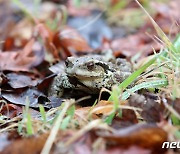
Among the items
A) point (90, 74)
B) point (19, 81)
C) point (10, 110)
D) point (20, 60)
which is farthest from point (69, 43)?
point (10, 110)

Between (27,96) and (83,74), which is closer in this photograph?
(83,74)

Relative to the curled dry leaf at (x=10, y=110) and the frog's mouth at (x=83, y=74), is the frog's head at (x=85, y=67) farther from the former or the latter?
the curled dry leaf at (x=10, y=110)

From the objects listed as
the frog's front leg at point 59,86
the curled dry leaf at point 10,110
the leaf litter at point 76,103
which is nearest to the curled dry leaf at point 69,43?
the leaf litter at point 76,103

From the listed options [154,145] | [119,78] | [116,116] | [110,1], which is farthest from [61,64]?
[110,1]

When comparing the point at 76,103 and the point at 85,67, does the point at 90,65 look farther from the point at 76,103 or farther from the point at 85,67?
the point at 76,103

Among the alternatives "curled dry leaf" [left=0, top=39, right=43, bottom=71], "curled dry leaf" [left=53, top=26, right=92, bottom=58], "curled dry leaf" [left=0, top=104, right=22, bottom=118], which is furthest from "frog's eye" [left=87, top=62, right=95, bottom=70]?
"curled dry leaf" [left=53, top=26, right=92, bottom=58]

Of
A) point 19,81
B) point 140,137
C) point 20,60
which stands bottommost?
point 140,137

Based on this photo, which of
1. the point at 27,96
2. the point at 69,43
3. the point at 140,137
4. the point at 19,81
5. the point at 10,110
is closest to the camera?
the point at 140,137

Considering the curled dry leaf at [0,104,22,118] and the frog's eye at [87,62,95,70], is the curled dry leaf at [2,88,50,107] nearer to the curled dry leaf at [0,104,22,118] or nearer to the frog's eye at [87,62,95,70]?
the curled dry leaf at [0,104,22,118]

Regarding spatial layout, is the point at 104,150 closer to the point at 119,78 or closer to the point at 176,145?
the point at 176,145
